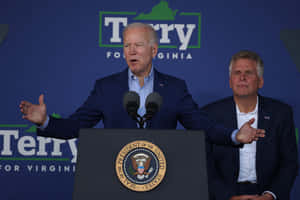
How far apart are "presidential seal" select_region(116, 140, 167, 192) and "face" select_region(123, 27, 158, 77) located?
2.84 ft

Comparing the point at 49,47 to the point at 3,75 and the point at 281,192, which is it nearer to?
the point at 3,75

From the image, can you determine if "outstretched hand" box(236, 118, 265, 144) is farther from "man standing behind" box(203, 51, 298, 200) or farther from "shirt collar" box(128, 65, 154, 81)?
"man standing behind" box(203, 51, 298, 200)

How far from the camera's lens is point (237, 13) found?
2.84 meters

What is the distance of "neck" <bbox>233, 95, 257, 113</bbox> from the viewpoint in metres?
2.62

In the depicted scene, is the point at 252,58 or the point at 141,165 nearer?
the point at 141,165

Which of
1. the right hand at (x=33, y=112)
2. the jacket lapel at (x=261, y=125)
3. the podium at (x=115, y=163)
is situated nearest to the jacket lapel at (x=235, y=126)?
the jacket lapel at (x=261, y=125)

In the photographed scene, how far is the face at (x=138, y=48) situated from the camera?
2.04m

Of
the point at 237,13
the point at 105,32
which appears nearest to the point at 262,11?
the point at 237,13

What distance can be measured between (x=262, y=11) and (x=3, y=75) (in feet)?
7.42

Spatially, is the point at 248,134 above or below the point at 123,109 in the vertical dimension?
below

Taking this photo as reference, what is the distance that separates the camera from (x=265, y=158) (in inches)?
98.7

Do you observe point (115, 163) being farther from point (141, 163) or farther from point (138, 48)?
point (138, 48)

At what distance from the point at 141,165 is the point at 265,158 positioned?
1.50m

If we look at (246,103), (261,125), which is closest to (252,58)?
(246,103)
